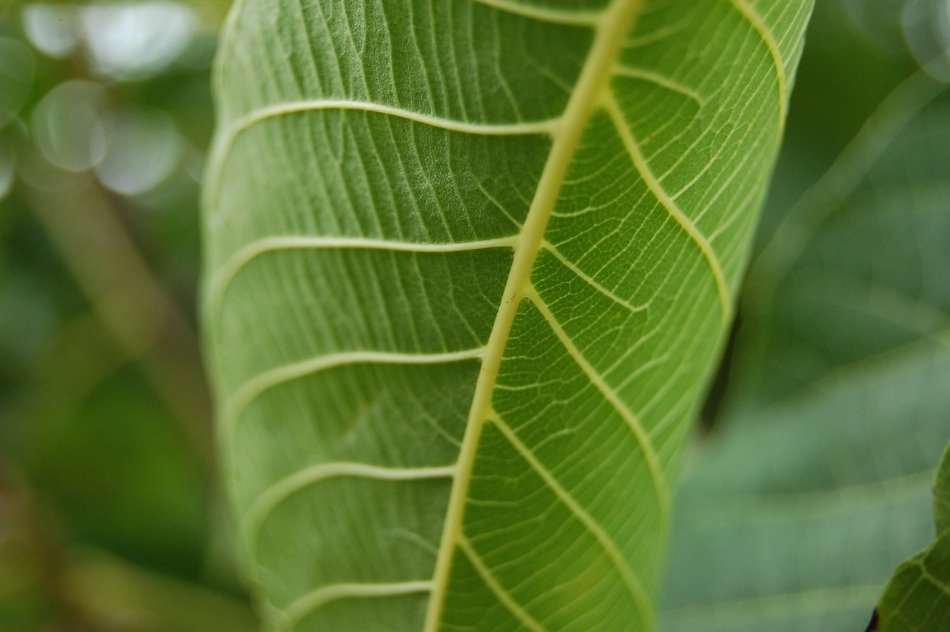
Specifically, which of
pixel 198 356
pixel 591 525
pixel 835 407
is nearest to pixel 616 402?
pixel 591 525

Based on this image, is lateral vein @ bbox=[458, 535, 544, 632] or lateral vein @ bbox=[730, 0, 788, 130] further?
lateral vein @ bbox=[458, 535, 544, 632]

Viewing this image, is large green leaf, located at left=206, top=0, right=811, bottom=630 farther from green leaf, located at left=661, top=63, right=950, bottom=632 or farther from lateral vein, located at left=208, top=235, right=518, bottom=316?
green leaf, located at left=661, top=63, right=950, bottom=632

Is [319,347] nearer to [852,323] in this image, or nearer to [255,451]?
[255,451]

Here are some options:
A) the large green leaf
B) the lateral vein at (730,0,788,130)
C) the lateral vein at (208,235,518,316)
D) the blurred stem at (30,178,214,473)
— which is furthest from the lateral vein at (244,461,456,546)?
the blurred stem at (30,178,214,473)

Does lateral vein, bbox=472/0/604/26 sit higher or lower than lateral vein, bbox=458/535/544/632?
higher

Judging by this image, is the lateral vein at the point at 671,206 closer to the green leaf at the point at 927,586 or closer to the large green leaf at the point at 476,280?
the large green leaf at the point at 476,280

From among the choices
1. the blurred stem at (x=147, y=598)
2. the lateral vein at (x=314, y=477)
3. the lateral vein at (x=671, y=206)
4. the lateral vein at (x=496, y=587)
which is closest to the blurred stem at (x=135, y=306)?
the blurred stem at (x=147, y=598)

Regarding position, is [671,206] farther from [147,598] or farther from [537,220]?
[147,598]
